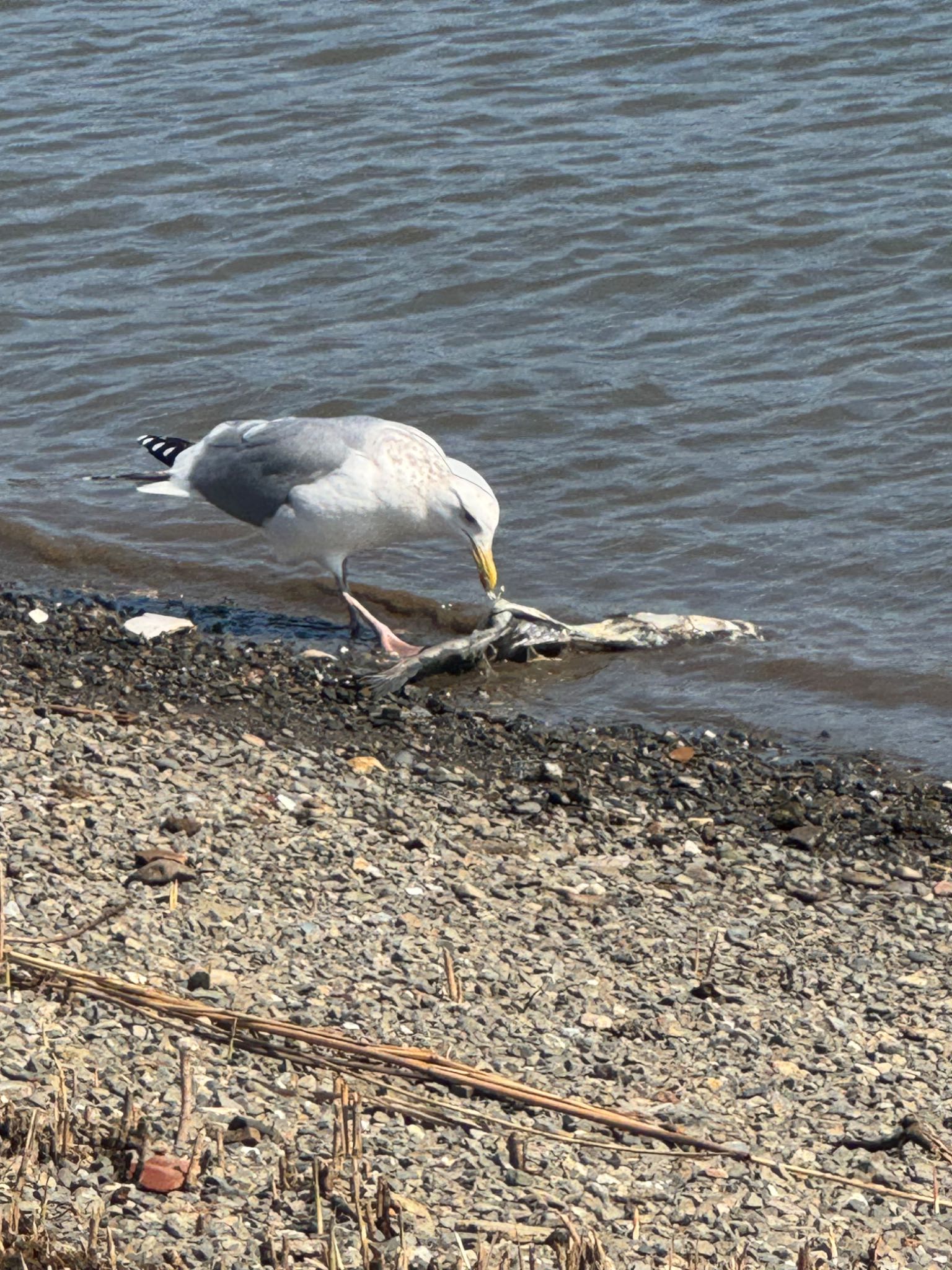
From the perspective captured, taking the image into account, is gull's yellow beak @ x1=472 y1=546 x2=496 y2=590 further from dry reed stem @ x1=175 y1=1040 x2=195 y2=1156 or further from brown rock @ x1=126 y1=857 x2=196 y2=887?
dry reed stem @ x1=175 y1=1040 x2=195 y2=1156

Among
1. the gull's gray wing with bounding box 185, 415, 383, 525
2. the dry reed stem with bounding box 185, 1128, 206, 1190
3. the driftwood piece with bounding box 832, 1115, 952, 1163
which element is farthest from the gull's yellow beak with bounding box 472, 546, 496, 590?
the dry reed stem with bounding box 185, 1128, 206, 1190

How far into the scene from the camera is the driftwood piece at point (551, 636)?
7164mm

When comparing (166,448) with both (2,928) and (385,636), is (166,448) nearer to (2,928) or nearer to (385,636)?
(385,636)

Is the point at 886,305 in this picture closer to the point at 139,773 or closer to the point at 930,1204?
the point at 139,773

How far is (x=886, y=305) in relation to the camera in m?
10.4

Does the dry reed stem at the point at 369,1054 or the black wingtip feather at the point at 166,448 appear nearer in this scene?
the dry reed stem at the point at 369,1054

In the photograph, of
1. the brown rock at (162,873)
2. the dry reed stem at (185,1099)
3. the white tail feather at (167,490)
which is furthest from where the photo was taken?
the white tail feather at (167,490)

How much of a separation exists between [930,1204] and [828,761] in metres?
2.94

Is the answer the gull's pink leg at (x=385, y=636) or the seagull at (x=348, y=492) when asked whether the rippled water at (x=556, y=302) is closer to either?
the gull's pink leg at (x=385, y=636)

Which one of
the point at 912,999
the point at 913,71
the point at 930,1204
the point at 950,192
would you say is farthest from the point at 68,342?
the point at 930,1204

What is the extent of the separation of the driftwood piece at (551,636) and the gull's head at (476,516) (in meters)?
0.18

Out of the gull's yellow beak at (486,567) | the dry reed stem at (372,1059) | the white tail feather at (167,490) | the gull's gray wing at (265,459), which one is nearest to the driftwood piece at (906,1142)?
the dry reed stem at (372,1059)

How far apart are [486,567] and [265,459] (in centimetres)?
106

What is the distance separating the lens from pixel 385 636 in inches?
293
